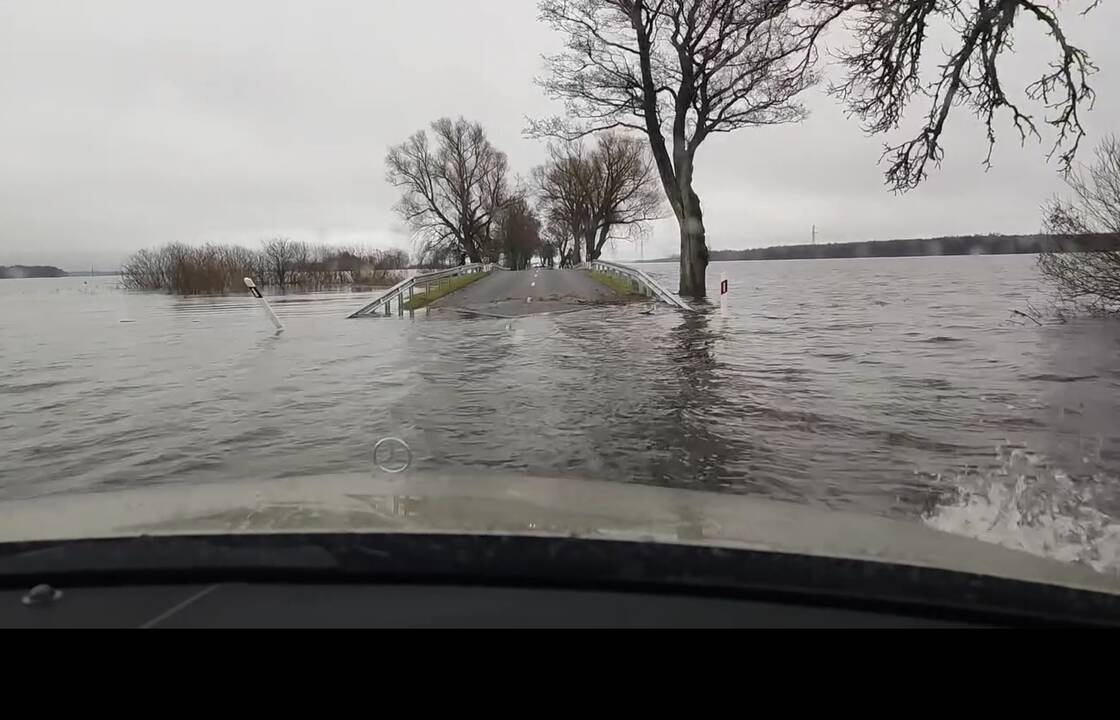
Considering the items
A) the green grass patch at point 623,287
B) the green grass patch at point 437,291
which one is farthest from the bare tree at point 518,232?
the green grass patch at point 623,287

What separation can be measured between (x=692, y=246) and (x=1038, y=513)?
21.7 meters

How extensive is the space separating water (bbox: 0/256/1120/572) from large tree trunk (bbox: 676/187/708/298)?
9.24m

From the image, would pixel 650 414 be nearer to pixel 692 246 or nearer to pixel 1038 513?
pixel 1038 513

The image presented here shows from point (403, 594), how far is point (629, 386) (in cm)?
760

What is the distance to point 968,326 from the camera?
17828 millimetres

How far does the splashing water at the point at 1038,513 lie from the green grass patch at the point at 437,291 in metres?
20.8

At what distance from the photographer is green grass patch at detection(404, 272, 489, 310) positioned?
26.7m

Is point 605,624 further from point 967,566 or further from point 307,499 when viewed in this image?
point 307,499

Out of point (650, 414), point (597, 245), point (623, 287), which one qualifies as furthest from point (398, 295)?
point (597, 245)

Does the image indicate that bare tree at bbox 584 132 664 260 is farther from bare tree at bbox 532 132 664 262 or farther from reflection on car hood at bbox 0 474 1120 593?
reflection on car hood at bbox 0 474 1120 593

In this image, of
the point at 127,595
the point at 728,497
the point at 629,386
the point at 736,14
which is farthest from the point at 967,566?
the point at 736,14

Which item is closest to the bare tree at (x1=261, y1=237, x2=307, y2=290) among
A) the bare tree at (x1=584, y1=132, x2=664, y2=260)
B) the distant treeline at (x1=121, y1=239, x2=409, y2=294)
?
the distant treeline at (x1=121, y1=239, x2=409, y2=294)

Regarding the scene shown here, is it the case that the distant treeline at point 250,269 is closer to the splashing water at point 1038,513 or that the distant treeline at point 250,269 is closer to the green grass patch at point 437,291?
the green grass patch at point 437,291

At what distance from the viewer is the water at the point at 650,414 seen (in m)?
5.63
